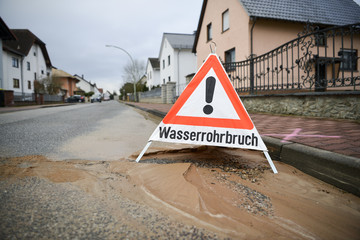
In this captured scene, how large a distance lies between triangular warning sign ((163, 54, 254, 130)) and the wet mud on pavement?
1.58 feet

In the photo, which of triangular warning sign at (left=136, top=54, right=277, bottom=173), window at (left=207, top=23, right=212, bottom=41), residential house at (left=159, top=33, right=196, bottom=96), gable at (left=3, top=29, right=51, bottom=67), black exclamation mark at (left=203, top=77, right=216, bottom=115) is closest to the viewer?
triangular warning sign at (left=136, top=54, right=277, bottom=173)

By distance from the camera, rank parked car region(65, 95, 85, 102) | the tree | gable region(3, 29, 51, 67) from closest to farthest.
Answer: the tree < gable region(3, 29, 51, 67) < parked car region(65, 95, 85, 102)

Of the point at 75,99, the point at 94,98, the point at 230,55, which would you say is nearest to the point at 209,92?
the point at 230,55

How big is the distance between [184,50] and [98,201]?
28.4 metres

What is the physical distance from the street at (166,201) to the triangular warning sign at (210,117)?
11.8 inches

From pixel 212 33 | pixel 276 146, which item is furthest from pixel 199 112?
pixel 212 33

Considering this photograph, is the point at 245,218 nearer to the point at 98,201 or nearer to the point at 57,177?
the point at 98,201

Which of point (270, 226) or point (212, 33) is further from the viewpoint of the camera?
point (212, 33)

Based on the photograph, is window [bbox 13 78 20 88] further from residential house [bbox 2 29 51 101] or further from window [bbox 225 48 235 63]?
window [bbox 225 48 235 63]

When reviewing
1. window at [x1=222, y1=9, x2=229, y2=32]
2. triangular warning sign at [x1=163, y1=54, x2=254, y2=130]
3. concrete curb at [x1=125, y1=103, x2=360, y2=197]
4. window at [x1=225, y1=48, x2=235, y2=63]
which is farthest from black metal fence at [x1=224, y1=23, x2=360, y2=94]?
window at [x1=222, y1=9, x2=229, y2=32]

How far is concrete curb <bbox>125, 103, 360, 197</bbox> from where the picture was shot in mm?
1807

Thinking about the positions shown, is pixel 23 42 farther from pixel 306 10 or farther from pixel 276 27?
pixel 306 10

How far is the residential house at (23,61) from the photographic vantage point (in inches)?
1081

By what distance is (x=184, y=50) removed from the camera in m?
28.3
